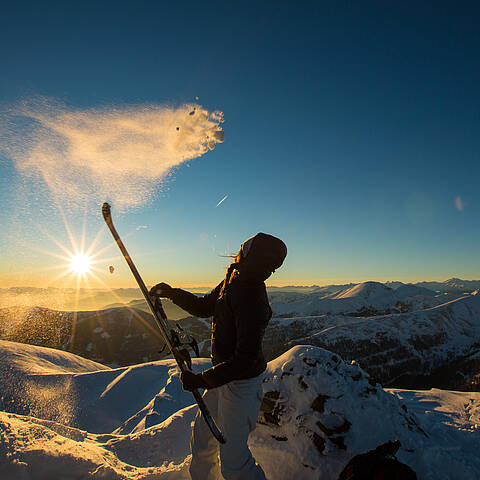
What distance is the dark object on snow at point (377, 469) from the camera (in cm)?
412

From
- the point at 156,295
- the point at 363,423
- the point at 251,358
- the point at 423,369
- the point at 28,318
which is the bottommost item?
the point at 423,369

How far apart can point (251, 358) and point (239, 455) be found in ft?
4.81

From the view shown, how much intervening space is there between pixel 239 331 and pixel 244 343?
0.17 metres

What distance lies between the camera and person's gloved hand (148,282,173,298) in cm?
496

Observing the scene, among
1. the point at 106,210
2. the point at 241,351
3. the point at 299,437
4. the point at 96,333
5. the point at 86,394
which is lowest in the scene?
the point at 96,333

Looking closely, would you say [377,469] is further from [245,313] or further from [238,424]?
[245,313]

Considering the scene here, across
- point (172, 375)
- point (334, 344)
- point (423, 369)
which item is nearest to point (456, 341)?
point (423, 369)

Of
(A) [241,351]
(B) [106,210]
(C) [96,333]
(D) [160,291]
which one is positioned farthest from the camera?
(C) [96,333]

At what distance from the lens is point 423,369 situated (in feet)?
433

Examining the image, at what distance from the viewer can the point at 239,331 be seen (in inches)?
133

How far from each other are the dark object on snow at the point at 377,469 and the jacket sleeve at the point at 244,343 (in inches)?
114

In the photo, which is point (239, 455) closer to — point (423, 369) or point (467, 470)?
point (467, 470)

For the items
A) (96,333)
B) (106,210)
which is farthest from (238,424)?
(96,333)

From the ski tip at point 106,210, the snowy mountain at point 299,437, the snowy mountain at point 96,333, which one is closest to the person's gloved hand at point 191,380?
the snowy mountain at point 299,437
